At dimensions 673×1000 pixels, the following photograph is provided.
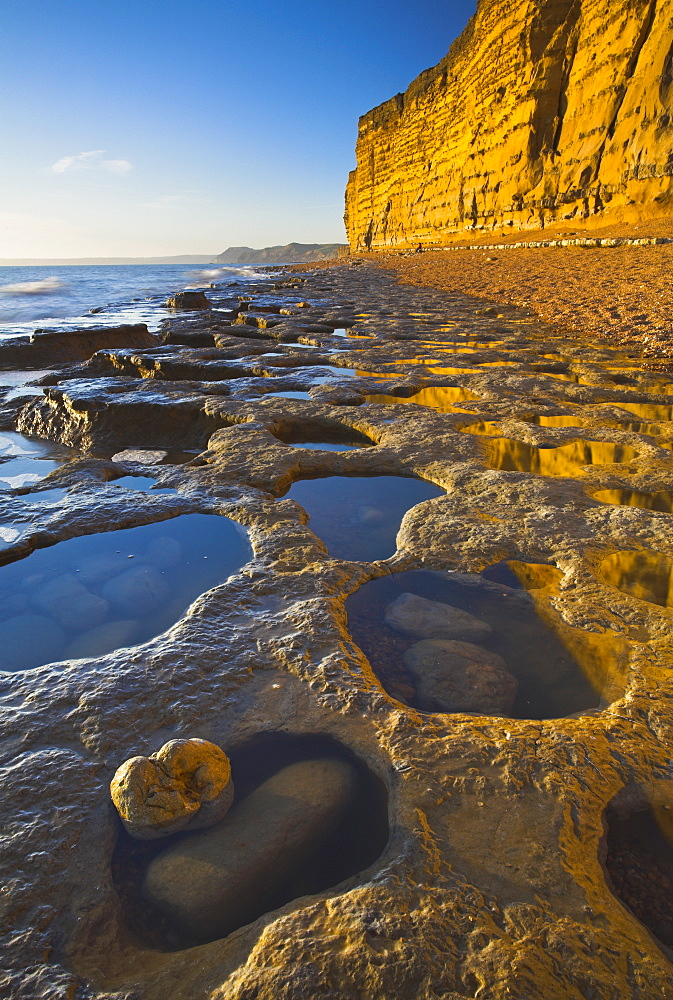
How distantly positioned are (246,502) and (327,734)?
1.25 m

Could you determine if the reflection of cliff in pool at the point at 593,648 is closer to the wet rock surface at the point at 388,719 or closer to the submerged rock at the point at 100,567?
the wet rock surface at the point at 388,719

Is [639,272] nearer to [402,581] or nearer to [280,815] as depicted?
[402,581]

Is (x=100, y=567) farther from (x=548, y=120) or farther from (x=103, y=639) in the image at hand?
(x=548, y=120)

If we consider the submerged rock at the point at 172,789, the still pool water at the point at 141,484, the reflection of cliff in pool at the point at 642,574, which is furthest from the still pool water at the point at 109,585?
the reflection of cliff in pool at the point at 642,574

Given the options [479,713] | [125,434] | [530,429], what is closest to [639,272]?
[530,429]

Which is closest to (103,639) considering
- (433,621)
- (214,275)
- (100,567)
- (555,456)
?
(100,567)

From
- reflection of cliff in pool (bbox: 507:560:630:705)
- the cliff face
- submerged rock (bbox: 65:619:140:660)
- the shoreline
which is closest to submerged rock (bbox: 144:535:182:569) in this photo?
submerged rock (bbox: 65:619:140:660)

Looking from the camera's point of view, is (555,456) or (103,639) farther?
(555,456)

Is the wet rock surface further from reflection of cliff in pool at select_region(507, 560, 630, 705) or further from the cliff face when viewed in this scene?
the cliff face

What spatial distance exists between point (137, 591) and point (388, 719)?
3.12 feet

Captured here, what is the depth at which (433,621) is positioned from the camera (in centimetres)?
162

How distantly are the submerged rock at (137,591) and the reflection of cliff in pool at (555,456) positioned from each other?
170cm

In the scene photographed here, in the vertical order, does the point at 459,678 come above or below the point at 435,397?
below

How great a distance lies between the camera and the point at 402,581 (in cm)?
184
